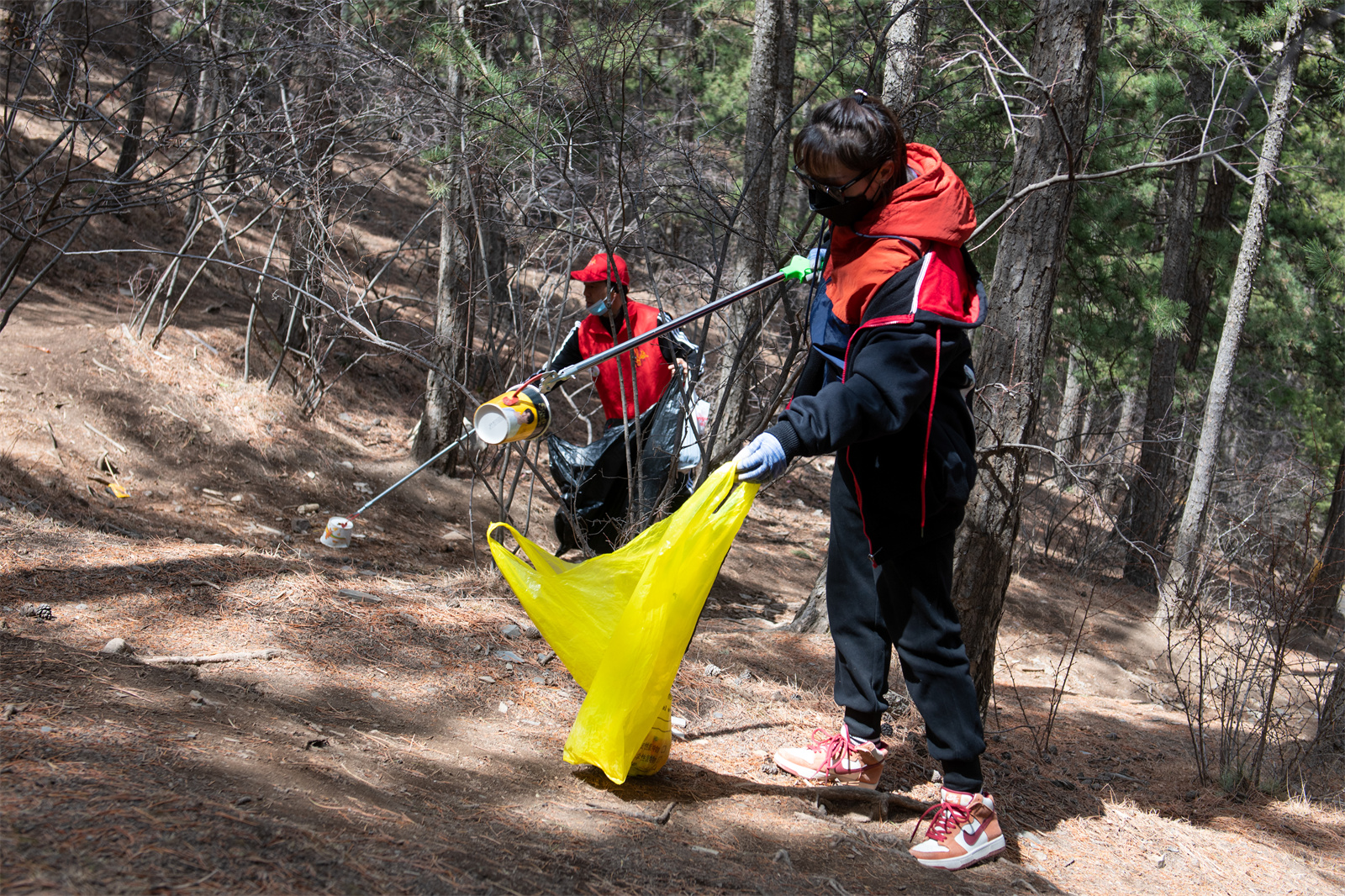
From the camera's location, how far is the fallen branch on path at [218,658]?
2734mm

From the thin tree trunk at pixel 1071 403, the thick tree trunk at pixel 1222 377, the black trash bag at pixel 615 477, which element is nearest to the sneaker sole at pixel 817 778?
the black trash bag at pixel 615 477

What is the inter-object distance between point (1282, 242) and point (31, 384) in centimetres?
1367

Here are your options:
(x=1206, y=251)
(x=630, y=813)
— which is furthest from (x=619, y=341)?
(x=1206, y=251)

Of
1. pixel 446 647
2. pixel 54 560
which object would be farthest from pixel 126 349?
pixel 446 647

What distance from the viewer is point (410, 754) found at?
242 cm

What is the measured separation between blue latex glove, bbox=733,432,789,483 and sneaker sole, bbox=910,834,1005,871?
42.4 inches

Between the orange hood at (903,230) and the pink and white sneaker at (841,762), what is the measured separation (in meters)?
1.22

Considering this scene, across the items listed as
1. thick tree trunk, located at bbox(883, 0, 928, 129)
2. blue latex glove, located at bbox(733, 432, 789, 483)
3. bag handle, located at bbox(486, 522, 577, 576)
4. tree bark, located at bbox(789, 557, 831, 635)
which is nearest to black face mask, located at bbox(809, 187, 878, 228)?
blue latex glove, located at bbox(733, 432, 789, 483)

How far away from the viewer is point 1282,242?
38.4 feet

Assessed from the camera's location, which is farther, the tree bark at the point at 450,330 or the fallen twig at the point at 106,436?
the fallen twig at the point at 106,436

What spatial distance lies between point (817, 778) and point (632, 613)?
2.80ft

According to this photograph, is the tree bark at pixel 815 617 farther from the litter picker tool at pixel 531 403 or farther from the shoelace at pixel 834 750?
the litter picker tool at pixel 531 403

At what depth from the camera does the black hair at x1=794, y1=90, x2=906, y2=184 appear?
2215 millimetres

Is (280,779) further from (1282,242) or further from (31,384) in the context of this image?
(1282,242)
